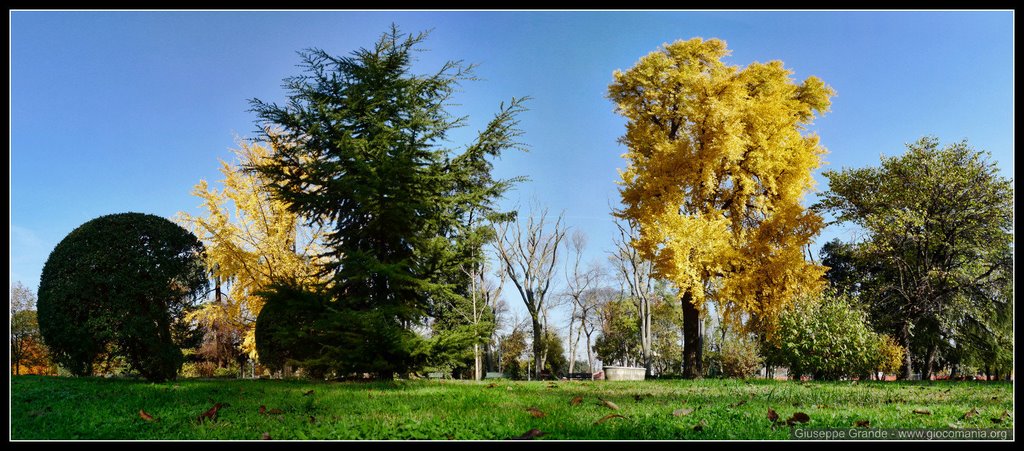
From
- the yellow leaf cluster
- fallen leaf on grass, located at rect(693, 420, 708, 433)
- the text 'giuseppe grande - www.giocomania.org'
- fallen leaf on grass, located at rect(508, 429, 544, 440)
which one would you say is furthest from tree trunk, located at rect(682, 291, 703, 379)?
fallen leaf on grass, located at rect(508, 429, 544, 440)

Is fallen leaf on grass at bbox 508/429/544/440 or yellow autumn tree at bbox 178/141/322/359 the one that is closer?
fallen leaf on grass at bbox 508/429/544/440

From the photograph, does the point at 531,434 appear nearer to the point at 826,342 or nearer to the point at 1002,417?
the point at 1002,417

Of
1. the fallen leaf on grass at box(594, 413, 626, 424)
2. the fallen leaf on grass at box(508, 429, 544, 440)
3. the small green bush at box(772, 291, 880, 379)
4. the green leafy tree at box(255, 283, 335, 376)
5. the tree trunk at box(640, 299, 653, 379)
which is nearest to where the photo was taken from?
the fallen leaf on grass at box(508, 429, 544, 440)

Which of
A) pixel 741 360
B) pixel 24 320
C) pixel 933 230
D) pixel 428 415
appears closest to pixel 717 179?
pixel 933 230

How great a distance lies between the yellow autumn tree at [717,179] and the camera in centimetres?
1481

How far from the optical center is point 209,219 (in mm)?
18750

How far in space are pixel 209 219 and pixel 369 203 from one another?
33.3 ft

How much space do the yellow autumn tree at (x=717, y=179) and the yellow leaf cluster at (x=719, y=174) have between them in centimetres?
3

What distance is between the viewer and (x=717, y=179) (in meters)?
16.0

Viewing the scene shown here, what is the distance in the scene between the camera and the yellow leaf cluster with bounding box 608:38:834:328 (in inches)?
583

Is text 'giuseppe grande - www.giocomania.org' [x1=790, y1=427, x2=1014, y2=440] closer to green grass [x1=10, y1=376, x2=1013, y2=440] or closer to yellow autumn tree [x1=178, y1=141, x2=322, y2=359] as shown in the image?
green grass [x1=10, y1=376, x2=1013, y2=440]

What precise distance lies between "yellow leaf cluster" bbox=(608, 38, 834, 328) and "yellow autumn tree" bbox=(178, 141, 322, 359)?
963 centimetres

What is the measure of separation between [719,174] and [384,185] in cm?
918
